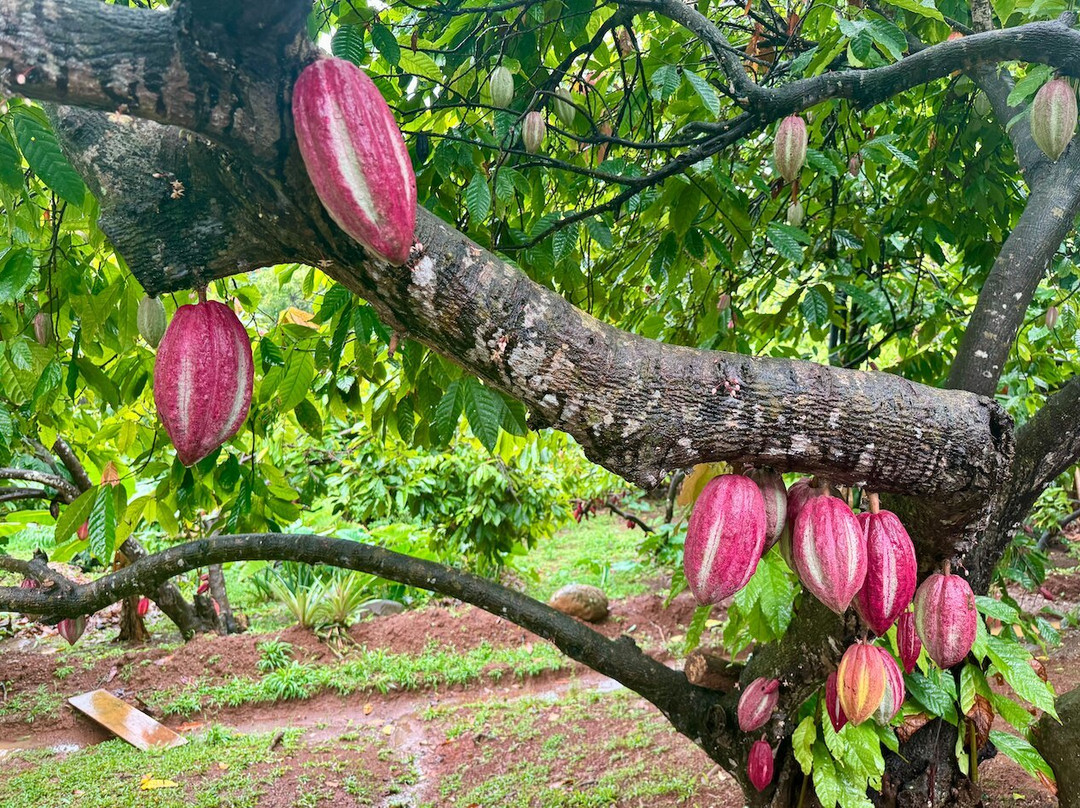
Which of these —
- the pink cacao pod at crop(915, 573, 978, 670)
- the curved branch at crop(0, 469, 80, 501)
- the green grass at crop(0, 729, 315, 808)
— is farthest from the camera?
the green grass at crop(0, 729, 315, 808)

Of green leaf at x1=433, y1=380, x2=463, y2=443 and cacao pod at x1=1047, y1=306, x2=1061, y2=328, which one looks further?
cacao pod at x1=1047, y1=306, x2=1061, y2=328

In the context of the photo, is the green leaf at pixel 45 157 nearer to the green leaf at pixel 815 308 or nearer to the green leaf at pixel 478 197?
the green leaf at pixel 478 197

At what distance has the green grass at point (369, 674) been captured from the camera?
16.1 feet

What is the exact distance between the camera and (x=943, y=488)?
51.4 inches

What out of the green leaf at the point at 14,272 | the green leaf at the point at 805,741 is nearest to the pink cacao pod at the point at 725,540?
the green leaf at the point at 805,741

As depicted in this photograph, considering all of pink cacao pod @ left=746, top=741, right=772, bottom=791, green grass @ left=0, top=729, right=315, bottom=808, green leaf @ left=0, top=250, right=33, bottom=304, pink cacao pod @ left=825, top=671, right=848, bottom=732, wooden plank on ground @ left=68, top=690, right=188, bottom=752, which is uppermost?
green leaf @ left=0, top=250, right=33, bottom=304

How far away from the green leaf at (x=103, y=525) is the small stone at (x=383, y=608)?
5.07 metres

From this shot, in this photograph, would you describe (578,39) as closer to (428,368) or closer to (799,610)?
(428,368)

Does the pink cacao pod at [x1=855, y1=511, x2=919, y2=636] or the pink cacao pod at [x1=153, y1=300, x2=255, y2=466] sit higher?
the pink cacao pod at [x1=153, y1=300, x2=255, y2=466]

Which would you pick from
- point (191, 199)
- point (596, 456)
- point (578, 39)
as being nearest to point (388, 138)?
point (191, 199)

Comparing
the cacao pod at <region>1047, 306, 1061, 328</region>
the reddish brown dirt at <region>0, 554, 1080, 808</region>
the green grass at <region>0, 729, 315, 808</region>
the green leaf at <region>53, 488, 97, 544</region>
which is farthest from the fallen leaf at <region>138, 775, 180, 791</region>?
the cacao pod at <region>1047, 306, 1061, 328</region>

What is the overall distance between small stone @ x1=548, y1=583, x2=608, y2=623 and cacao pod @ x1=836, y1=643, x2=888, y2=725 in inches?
198

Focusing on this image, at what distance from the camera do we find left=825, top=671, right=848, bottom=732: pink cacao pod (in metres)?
1.57

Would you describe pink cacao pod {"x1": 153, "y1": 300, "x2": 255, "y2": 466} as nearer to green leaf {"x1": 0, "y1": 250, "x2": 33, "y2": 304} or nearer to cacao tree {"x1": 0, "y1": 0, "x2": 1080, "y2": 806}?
cacao tree {"x1": 0, "y1": 0, "x2": 1080, "y2": 806}
